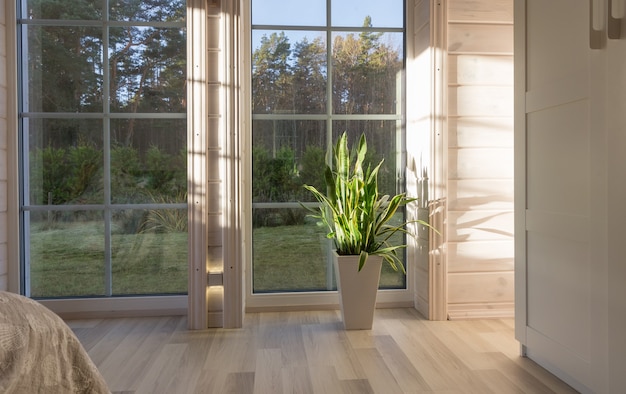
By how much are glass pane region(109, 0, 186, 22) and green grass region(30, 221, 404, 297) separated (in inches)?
51.2

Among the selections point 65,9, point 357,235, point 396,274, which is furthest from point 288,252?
point 65,9

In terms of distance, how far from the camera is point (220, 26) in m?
2.89

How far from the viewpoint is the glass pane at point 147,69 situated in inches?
123

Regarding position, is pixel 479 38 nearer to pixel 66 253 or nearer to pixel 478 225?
pixel 478 225

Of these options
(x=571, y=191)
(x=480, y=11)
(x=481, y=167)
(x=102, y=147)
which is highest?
(x=480, y=11)

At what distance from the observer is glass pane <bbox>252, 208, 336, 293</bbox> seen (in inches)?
129

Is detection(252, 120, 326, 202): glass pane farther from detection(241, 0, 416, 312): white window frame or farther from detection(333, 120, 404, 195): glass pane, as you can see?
detection(333, 120, 404, 195): glass pane

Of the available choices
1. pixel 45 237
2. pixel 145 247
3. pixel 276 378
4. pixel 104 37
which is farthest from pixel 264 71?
pixel 276 378

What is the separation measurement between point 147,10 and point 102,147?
90 centimetres

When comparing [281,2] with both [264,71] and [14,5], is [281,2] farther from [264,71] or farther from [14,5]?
[14,5]

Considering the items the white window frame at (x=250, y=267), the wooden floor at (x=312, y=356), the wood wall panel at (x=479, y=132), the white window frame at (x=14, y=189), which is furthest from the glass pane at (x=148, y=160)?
the wood wall panel at (x=479, y=132)

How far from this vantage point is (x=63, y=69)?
311 cm

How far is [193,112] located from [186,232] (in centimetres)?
79

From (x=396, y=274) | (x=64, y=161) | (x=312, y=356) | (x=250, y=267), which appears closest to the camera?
(x=312, y=356)
